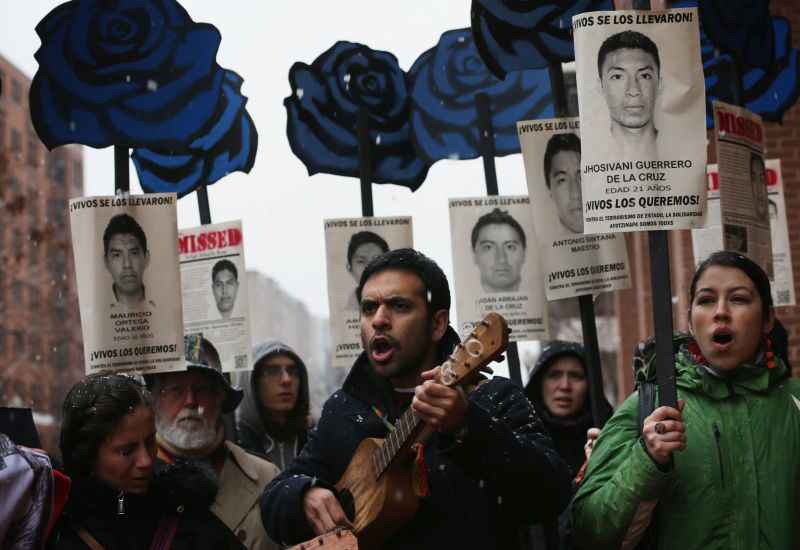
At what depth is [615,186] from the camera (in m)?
4.55

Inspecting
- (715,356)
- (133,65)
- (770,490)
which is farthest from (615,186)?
(133,65)

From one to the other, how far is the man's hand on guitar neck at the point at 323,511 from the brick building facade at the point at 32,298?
85.0ft

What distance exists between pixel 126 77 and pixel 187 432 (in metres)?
1.61

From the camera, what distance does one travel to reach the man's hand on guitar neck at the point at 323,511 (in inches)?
171

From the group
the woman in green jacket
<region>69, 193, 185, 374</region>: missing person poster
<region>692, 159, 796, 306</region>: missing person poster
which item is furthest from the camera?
<region>692, 159, 796, 306</region>: missing person poster

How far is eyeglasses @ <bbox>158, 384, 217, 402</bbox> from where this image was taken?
246 inches

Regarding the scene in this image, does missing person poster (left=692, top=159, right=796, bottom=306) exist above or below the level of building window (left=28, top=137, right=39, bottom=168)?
below

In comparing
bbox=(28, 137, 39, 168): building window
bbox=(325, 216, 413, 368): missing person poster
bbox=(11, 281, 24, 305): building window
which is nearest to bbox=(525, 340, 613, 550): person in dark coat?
bbox=(325, 216, 413, 368): missing person poster

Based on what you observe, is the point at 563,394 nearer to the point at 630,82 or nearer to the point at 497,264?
the point at 497,264

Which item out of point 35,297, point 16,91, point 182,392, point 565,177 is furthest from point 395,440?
point 16,91

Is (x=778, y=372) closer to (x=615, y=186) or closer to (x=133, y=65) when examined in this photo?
(x=615, y=186)

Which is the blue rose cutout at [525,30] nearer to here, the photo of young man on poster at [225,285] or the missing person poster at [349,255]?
the missing person poster at [349,255]

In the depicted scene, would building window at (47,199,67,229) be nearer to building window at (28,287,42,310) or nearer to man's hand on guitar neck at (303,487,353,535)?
building window at (28,287,42,310)

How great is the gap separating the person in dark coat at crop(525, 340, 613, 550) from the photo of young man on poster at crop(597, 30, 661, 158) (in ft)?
8.33
